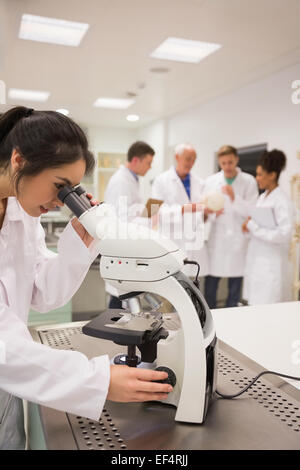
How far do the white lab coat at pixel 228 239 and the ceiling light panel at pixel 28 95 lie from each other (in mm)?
3415

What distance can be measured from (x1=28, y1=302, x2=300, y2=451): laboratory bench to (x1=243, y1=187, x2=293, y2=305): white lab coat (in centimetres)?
208

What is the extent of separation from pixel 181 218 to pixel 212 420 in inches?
95.7

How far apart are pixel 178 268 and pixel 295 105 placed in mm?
3748

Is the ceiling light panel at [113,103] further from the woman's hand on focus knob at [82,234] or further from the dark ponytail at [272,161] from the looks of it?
the woman's hand on focus knob at [82,234]

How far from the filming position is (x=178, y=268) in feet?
2.28

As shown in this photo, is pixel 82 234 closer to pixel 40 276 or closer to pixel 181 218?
pixel 40 276

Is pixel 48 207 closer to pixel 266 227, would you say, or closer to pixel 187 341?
pixel 187 341

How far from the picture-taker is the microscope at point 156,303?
677 mm

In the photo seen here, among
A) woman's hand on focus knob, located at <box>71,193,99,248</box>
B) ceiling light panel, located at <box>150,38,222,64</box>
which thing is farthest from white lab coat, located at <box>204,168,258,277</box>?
woman's hand on focus knob, located at <box>71,193,99,248</box>

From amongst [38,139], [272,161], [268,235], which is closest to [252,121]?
[272,161]

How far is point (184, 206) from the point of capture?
301 centimetres

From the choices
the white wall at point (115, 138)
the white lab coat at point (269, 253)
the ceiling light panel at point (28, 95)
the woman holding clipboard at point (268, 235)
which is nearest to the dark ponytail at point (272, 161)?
the woman holding clipboard at point (268, 235)
